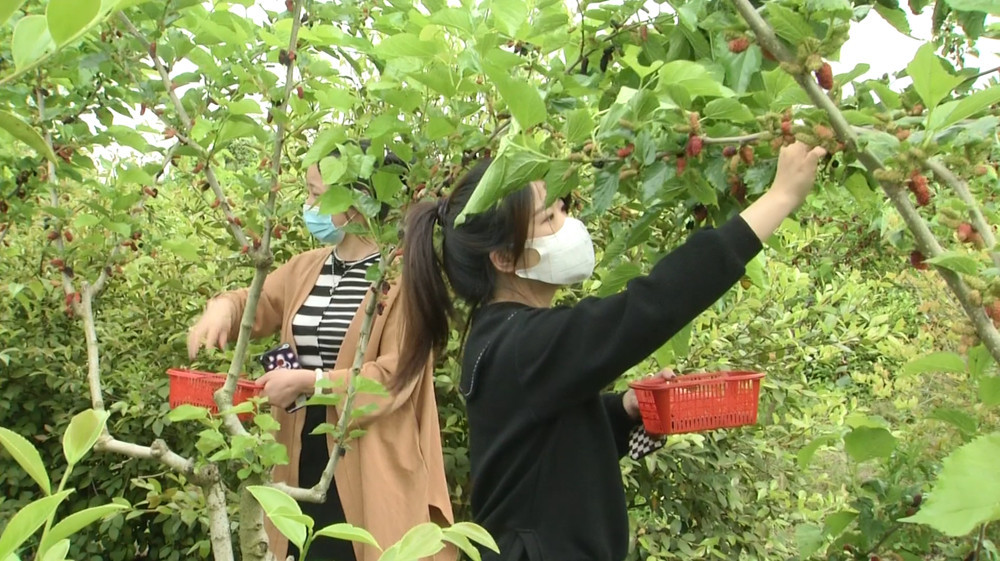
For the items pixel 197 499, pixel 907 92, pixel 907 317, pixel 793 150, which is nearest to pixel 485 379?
pixel 793 150

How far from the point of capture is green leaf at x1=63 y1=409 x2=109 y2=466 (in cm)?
73

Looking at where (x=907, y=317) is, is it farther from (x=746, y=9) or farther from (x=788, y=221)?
(x=746, y=9)

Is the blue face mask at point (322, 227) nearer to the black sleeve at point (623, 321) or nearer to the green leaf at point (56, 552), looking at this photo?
the black sleeve at point (623, 321)

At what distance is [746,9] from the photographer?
1.08 metres

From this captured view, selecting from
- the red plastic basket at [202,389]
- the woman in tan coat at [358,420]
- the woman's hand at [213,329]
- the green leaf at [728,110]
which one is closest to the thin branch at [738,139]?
the green leaf at [728,110]

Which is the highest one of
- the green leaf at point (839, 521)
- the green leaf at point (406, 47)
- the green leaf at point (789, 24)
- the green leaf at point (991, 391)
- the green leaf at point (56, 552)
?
the green leaf at point (406, 47)

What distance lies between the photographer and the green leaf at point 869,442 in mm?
1339

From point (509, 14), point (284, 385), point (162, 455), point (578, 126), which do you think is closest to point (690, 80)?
point (578, 126)

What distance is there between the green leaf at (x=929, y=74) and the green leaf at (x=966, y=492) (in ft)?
1.27

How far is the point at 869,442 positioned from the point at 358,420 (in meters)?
1.45

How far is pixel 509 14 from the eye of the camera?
1471mm

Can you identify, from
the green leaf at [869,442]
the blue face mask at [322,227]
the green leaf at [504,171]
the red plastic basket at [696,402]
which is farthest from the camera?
the blue face mask at [322,227]

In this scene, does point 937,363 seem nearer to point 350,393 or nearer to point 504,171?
point 504,171

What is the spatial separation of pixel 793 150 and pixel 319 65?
1016mm
